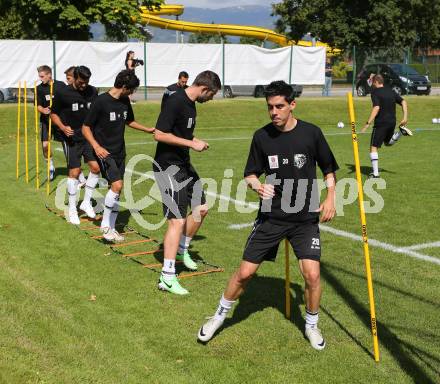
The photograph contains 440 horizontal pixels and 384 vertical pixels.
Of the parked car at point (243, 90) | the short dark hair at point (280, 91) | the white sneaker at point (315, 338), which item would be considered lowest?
the white sneaker at point (315, 338)

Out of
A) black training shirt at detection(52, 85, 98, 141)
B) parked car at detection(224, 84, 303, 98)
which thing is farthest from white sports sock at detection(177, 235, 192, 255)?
parked car at detection(224, 84, 303, 98)

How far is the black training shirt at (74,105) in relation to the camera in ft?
34.2

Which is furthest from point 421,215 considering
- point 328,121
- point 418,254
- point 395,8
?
point 395,8

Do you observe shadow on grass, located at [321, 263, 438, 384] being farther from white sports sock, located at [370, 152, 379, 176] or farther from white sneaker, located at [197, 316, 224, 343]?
white sports sock, located at [370, 152, 379, 176]

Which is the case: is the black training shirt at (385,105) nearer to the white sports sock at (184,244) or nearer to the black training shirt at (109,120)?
the black training shirt at (109,120)

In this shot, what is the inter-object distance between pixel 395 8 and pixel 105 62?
36.1 m

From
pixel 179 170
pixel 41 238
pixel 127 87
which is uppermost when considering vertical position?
pixel 127 87

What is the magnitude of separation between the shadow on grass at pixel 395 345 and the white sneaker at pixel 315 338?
550 millimetres

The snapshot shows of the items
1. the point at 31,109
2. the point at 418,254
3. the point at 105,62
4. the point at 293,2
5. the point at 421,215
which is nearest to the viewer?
the point at 418,254

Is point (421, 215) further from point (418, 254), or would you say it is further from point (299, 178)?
point (299, 178)

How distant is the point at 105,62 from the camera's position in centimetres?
2767

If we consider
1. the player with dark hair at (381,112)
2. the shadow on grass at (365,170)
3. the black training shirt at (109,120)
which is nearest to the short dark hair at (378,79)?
the player with dark hair at (381,112)

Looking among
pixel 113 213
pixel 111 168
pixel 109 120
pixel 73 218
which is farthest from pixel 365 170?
pixel 109 120

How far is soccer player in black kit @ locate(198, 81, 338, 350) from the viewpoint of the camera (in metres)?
5.24
